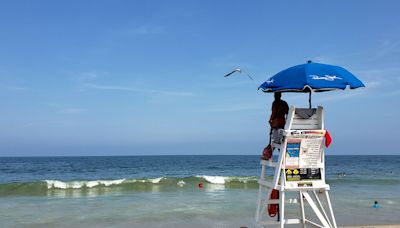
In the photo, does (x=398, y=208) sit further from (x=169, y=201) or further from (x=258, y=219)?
(x=258, y=219)

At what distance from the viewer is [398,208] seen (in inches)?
535

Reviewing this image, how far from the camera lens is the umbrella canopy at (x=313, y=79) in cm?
534

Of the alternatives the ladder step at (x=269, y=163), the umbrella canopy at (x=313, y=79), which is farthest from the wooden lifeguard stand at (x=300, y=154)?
the umbrella canopy at (x=313, y=79)

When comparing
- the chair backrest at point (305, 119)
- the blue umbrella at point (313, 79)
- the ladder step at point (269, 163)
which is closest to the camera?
the blue umbrella at point (313, 79)

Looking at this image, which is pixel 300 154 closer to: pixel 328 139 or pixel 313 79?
pixel 328 139

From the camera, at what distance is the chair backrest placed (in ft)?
17.9

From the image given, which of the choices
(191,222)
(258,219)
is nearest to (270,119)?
(258,219)

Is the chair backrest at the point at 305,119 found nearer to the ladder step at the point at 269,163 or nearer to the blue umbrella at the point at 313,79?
the blue umbrella at the point at 313,79

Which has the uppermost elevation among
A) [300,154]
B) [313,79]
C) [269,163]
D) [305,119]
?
[313,79]

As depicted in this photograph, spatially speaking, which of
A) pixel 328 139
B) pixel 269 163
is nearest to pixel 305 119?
pixel 328 139

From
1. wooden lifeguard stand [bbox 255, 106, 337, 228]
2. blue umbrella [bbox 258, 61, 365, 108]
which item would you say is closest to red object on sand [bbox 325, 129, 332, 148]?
wooden lifeguard stand [bbox 255, 106, 337, 228]

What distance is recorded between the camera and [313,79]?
17.6ft

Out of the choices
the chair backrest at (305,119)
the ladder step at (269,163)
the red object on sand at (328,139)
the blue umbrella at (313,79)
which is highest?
the blue umbrella at (313,79)

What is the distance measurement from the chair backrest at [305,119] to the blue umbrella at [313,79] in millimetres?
312
